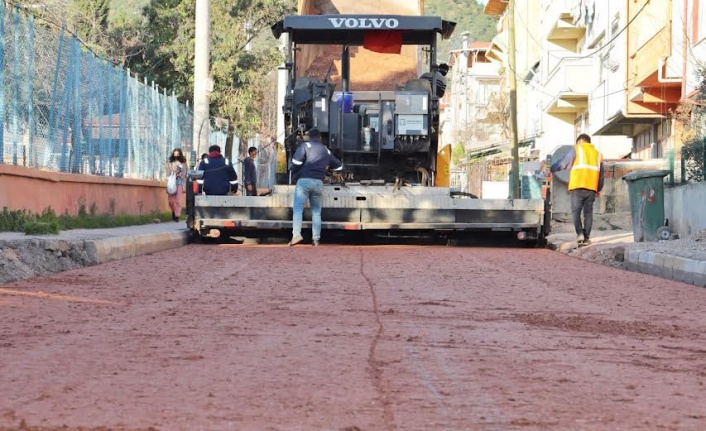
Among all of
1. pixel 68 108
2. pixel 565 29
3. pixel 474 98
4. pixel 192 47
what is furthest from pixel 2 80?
pixel 474 98

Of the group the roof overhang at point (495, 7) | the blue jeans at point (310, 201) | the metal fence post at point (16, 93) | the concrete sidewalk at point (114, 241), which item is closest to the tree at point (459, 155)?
the roof overhang at point (495, 7)

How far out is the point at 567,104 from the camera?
41906mm

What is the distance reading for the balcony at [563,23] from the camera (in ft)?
140

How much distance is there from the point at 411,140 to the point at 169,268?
5.67m

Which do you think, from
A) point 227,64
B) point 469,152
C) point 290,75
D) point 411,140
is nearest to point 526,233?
point 411,140

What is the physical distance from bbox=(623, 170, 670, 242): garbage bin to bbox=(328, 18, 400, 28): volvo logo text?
4.29m

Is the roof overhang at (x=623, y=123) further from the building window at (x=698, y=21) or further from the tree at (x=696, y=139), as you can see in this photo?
the tree at (x=696, y=139)

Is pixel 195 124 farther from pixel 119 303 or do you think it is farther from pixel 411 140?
pixel 119 303

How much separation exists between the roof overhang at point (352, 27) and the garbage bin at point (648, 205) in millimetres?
3703

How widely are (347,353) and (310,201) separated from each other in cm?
1057

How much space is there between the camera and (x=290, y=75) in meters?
16.6

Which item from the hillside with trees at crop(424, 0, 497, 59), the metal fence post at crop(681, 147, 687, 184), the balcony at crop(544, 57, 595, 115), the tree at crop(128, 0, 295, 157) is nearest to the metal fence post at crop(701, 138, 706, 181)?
the metal fence post at crop(681, 147, 687, 184)

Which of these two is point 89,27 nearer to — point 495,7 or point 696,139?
point 696,139

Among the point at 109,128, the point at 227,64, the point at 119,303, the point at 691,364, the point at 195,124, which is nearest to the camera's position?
the point at 691,364
